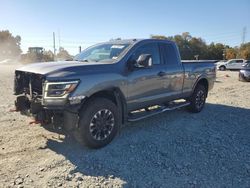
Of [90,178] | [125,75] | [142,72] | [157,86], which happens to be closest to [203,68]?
[157,86]

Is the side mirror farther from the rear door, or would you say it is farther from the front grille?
the front grille

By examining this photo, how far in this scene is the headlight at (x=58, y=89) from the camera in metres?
3.99

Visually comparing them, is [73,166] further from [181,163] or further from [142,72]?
[142,72]

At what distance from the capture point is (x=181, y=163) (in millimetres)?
4168

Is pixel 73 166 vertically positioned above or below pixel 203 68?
below

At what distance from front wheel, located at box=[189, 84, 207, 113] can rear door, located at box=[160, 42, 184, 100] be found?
33.5 inches

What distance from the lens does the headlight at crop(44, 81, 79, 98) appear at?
399cm

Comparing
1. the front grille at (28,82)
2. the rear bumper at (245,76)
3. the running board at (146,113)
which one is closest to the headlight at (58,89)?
the front grille at (28,82)

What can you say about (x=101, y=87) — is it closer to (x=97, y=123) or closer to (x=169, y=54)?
(x=97, y=123)

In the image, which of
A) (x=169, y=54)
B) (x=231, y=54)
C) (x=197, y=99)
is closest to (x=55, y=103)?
(x=169, y=54)

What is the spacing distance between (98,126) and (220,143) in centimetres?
244

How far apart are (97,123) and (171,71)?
8.33 ft

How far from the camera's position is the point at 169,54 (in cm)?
633

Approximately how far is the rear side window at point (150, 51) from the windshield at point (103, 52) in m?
0.28
